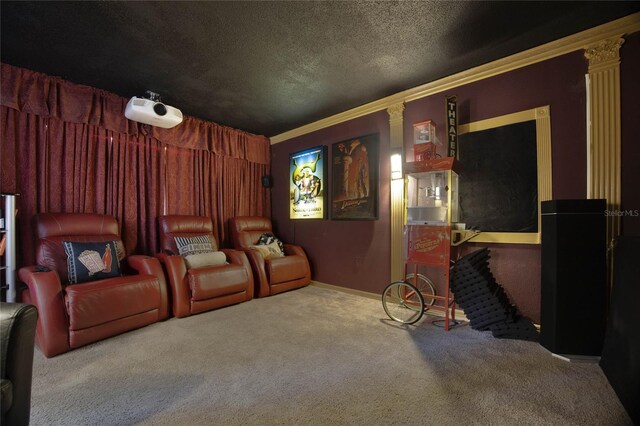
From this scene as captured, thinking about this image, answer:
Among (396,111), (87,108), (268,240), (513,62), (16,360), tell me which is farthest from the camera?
(268,240)

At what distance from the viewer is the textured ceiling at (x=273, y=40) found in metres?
1.91

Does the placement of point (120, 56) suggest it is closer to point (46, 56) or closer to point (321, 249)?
point (46, 56)

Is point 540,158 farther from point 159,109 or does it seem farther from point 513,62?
point 159,109

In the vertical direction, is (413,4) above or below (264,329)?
above

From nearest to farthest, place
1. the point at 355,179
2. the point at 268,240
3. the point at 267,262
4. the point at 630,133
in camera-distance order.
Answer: the point at 630,133
the point at 267,262
the point at 355,179
the point at 268,240

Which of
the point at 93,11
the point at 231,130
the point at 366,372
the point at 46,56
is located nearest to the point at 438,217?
the point at 366,372

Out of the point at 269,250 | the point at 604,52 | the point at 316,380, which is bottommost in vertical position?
the point at 316,380

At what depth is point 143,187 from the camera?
11.2 ft

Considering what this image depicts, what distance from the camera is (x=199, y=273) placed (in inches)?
110

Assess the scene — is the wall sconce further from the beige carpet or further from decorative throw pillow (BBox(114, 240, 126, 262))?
decorative throw pillow (BBox(114, 240, 126, 262))

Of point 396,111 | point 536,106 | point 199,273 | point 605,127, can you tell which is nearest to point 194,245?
point 199,273

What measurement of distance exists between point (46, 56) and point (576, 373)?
475 centimetres

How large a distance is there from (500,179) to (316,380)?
239 cm

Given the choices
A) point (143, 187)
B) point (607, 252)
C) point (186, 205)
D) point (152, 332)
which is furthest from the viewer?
point (186, 205)
